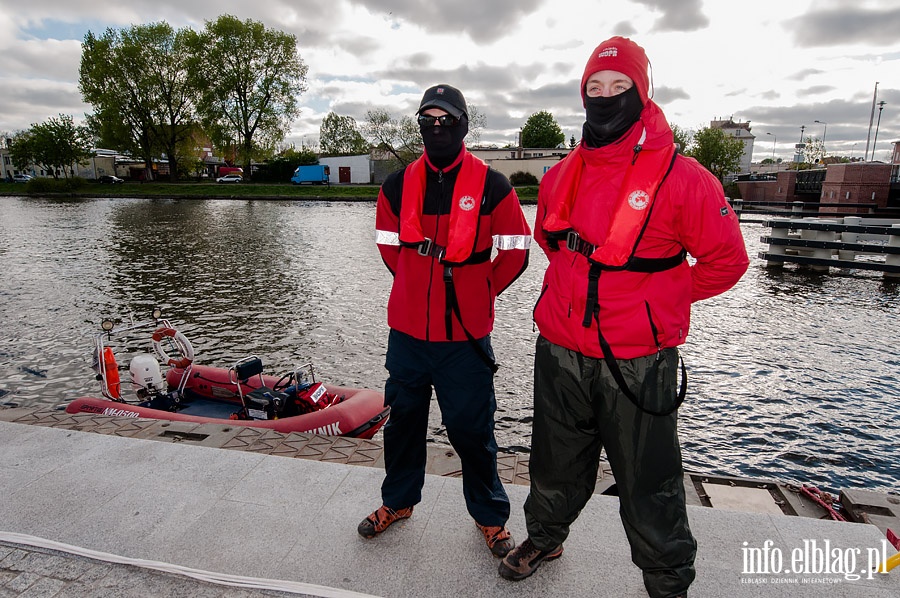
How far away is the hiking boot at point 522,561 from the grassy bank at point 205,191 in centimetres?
4688

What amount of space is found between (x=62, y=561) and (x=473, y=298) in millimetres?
2526

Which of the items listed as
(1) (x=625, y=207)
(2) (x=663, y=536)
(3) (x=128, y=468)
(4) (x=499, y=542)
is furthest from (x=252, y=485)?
(1) (x=625, y=207)

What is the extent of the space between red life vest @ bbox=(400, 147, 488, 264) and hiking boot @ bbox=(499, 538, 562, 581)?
57.3 inches

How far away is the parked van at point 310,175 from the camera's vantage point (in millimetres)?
57969

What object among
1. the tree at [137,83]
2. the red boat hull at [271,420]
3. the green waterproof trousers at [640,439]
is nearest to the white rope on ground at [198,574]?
the green waterproof trousers at [640,439]

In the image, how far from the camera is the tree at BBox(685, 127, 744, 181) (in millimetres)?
59344

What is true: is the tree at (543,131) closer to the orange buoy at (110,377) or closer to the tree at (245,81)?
the tree at (245,81)

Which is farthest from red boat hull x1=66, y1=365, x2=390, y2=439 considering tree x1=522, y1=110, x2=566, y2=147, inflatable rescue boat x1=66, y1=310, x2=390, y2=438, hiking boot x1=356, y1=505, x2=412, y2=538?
tree x1=522, y1=110, x2=566, y2=147

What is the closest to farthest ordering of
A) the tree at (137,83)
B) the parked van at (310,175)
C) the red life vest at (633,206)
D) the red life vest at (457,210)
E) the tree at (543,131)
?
the red life vest at (633,206) → the red life vest at (457,210) → the tree at (137,83) → the parked van at (310,175) → the tree at (543,131)

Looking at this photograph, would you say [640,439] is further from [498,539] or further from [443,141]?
[443,141]

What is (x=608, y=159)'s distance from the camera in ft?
7.55

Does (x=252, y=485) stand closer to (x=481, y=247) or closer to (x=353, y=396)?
(x=481, y=247)

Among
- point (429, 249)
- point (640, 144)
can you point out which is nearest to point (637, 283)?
point (640, 144)

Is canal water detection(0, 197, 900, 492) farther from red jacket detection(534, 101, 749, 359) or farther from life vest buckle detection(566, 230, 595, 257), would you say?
life vest buckle detection(566, 230, 595, 257)
